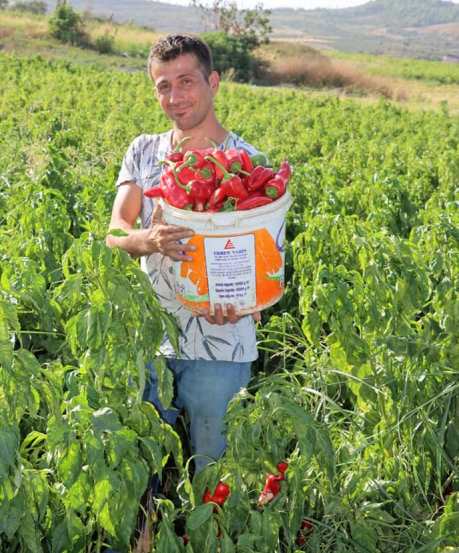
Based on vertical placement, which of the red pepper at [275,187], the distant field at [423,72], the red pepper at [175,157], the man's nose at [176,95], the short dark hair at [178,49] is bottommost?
the distant field at [423,72]

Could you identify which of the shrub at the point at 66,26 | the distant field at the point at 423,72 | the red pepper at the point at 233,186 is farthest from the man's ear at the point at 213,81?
the distant field at the point at 423,72

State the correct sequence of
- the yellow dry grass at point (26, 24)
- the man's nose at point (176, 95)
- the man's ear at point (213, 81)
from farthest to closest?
the yellow dry grass at point (26, 24) < the man's ear at point (213, 81) < the man's nose at point (176, 95)

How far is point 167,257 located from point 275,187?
0.48 metres

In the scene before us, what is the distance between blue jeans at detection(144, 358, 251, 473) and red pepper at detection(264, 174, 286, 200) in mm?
692

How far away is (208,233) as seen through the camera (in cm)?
230

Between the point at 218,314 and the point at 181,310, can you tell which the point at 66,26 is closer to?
the point at 181,310

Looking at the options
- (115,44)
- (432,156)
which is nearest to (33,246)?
(432,156)

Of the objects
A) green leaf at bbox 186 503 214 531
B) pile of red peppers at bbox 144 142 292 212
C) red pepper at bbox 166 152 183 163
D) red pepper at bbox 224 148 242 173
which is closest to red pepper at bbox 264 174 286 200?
pile of red peppers at bbox 144 142 292 212

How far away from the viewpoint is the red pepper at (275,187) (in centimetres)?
237

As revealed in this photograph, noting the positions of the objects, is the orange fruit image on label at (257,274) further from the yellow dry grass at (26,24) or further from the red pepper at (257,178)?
the yellow dry grass at (26,24)

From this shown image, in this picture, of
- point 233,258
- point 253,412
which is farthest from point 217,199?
point 253,412

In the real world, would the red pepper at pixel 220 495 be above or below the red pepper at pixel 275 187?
below

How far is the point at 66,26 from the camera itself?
37.5 meters

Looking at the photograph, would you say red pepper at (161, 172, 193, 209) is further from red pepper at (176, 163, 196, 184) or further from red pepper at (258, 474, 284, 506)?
red pepper at (258, 474, 284, 506)
